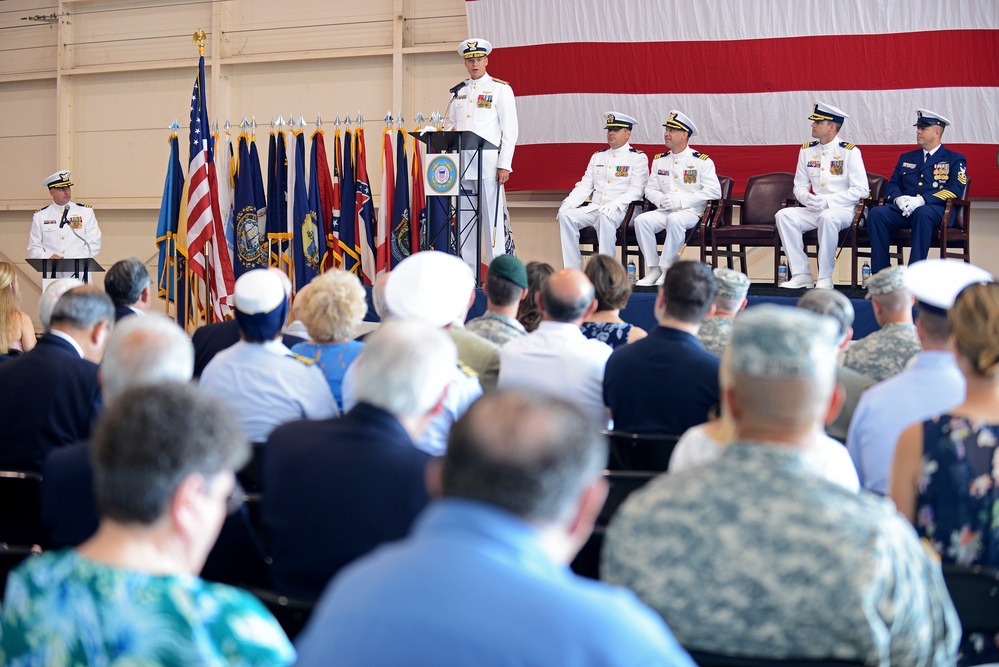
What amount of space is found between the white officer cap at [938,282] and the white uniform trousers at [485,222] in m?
4.81

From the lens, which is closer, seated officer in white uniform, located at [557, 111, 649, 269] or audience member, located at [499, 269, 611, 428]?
audience member, located at [499, 269, 611, 428]

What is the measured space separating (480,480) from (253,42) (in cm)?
956

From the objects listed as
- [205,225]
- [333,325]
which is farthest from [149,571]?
[205,225]

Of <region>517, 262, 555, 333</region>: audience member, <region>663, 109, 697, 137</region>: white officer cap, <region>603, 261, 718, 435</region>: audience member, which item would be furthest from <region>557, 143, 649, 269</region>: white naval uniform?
<region>603, 261, 718, 435</region>: audience member

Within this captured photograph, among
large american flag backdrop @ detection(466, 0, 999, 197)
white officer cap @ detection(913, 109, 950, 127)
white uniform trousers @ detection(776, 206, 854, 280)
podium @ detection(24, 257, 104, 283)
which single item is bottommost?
podium @ detection(24, 257, 104, 283)

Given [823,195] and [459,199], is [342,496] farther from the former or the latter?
[823,195]

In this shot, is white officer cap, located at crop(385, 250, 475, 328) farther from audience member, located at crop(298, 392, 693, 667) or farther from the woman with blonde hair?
audience member, located at crop(298, 392, 693, 667)

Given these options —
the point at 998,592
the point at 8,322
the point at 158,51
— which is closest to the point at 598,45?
the point at 158,51

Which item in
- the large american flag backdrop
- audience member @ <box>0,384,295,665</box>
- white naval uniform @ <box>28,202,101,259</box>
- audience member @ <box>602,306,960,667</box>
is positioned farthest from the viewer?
white naval uniform @ <box>28,202,101,259</box>

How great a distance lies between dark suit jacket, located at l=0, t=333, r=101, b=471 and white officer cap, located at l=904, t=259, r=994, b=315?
1.96 m

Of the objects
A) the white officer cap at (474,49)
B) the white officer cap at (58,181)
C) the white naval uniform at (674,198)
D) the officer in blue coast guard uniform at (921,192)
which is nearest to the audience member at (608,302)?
the officer in blue coast guard uniform at (921,192)

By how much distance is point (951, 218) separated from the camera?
19.8ft

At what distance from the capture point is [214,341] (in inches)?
142

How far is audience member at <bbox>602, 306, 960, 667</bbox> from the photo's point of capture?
124 cm
